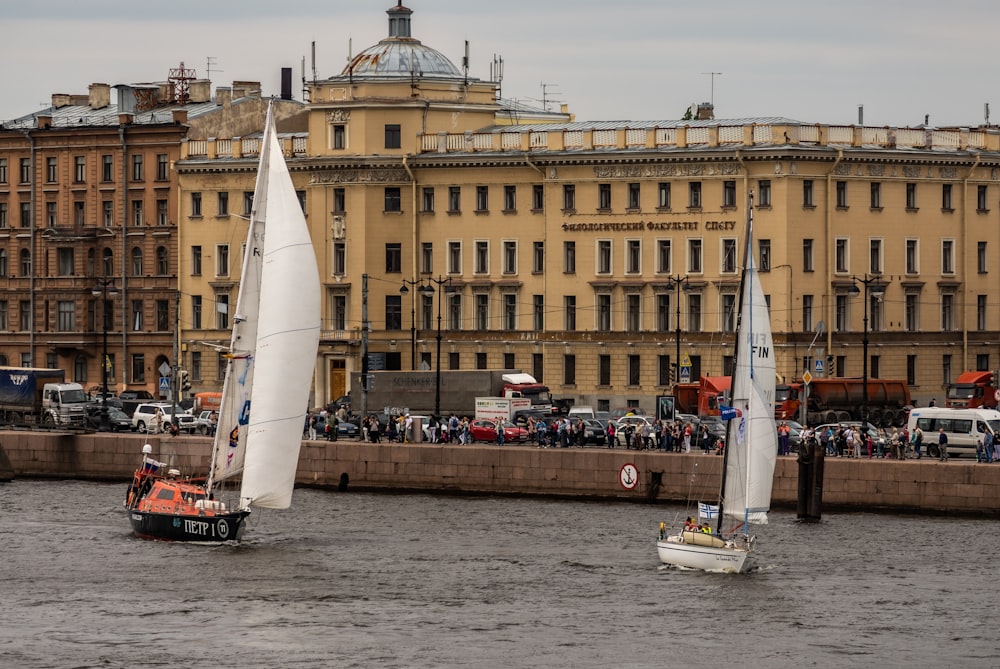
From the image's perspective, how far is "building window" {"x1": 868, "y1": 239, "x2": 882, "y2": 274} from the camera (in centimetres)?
8731

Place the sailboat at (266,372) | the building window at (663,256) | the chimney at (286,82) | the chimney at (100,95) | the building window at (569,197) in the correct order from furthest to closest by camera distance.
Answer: the chimney at (286,82) < the chimney at (100,95) < the building window at (569,197) < the building window at (663,256) < the sailboat at (266,372)

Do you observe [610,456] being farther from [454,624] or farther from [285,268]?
[454,624]

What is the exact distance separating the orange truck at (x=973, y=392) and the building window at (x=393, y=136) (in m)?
21.4

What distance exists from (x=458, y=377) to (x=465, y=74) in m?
15.6

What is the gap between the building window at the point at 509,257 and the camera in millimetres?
90438

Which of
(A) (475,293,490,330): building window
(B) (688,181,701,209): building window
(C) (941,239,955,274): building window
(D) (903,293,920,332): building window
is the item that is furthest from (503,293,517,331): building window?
(C) (941,239,955,274): building window

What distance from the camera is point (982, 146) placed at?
8862 centimetres

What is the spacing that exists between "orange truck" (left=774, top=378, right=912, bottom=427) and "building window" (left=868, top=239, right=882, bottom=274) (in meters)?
7.47

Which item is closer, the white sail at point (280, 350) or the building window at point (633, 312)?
the white sail at point (280, 350)

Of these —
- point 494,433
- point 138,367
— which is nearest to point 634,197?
point 494,433

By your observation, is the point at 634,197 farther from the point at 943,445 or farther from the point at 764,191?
the point at 943,445

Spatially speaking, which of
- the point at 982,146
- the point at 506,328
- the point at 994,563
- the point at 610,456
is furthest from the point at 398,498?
the point at 982,146

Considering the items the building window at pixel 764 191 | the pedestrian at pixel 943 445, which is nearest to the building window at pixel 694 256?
the building window at pixel 764 191

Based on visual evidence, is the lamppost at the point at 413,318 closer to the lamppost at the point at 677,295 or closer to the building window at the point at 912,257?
the lamppost at the point at 677,295
